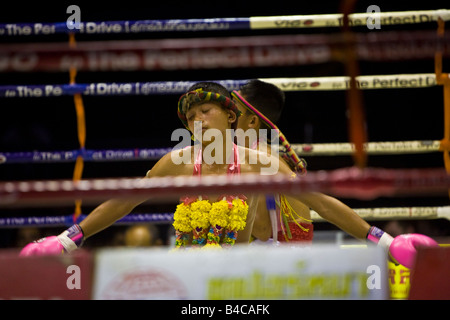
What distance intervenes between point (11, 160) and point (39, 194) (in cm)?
218

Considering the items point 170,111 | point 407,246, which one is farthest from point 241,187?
point 170,111

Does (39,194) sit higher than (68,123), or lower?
lower

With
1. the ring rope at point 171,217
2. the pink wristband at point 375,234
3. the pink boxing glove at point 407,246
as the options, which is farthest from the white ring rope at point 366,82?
the pink boxing glove at point 407,246

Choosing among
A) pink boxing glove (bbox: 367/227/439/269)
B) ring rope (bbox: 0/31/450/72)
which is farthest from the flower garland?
ring rope (bbox: 0/31/450/72)

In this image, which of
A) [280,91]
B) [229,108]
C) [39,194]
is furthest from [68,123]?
[39,194]

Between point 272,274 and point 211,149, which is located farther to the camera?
point 211,149

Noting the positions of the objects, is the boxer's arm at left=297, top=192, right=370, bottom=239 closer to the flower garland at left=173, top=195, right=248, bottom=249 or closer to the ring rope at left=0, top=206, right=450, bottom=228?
the flower garland at left=173, top=195, right=248, bottom=249

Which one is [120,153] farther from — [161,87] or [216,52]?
[216,52]

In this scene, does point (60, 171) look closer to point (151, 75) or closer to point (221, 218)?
point (151, 75)

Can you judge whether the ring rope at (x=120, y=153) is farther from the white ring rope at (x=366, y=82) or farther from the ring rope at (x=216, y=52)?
the ring rope at (x=216, y=52)

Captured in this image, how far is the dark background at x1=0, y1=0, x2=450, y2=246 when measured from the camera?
3.62 meters

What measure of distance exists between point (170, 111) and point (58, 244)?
6.18 feet

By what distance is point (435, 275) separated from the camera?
132cm

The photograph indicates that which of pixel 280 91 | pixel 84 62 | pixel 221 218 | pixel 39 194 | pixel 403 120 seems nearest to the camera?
pixel 39 194
